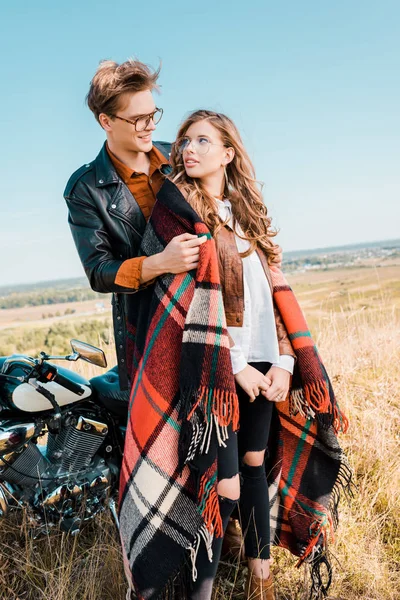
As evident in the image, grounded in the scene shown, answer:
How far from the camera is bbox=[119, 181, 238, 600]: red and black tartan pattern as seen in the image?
1.93m

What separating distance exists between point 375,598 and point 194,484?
3.50 ft

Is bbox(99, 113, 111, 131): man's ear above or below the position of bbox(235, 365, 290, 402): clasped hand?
above

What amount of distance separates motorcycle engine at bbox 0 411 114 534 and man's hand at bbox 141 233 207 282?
3.59 ft

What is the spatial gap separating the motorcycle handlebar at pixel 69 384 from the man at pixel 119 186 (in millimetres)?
339

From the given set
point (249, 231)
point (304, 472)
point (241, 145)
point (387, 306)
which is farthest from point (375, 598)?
point (387, 306)

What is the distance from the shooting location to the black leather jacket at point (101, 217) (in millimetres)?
2223

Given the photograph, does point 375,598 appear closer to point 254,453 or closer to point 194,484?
point 254,453

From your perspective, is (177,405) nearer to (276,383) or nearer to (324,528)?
(276,383)

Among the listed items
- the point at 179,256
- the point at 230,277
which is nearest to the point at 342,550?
the point at 230,277

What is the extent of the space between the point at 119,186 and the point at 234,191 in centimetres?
49

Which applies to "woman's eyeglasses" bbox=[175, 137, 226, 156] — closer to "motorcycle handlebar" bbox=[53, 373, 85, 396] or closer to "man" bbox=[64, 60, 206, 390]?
"man" bbox=[64, 60, 206, 390]

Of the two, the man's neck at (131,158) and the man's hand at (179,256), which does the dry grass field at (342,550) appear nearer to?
the man's hand at (179,256)

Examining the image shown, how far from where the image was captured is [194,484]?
80.2 inches

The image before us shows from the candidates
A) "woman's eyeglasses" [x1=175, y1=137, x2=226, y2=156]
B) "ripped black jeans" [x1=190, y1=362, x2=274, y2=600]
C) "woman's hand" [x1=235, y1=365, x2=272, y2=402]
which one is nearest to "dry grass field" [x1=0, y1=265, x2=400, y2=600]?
"ripped black jeans" [x1=190, y1=362, x2=274, y2=600]
